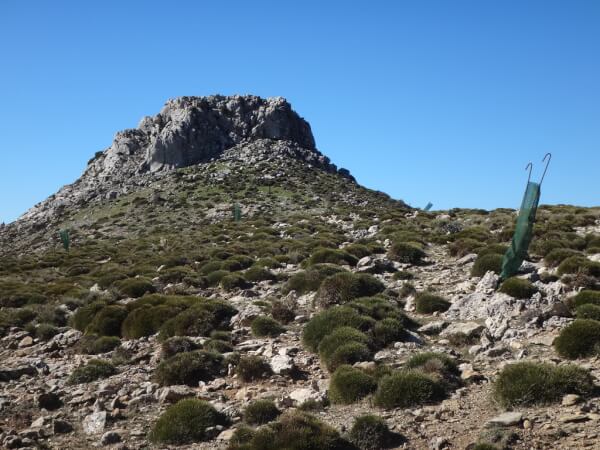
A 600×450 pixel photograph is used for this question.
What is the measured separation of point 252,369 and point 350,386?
2.78 metres

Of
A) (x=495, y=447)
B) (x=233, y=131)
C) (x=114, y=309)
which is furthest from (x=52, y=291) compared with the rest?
(x=233, y=131)

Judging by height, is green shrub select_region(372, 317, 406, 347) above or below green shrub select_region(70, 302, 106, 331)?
below

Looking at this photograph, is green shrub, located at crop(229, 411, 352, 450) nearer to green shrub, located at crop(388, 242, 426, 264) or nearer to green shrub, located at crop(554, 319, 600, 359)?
green shrub, located at crop(554, 319, 600, 359)

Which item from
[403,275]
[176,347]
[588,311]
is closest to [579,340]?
[588,311]

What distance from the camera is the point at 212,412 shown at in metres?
9.64

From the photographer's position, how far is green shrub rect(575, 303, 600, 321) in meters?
12.0

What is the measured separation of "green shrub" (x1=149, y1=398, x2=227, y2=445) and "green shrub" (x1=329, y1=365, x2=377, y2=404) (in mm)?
2293

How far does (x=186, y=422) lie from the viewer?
9.33 metres

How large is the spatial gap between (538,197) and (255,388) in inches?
456

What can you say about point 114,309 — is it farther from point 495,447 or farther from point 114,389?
point 495,447

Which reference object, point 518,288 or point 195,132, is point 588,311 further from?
point 195,132

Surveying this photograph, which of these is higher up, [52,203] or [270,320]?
[52,203]

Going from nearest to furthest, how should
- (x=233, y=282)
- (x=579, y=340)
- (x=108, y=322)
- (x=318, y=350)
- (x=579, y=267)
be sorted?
(x=579, y=340) < (x=318, y=350) < (x=579, y=267) < (x=108, y=322) < (x=233, y=282)

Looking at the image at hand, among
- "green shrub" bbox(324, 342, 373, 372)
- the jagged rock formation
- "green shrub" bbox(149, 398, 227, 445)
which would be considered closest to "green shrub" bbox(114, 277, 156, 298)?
"green shrub" bbox(324, 342, 373, 372)
